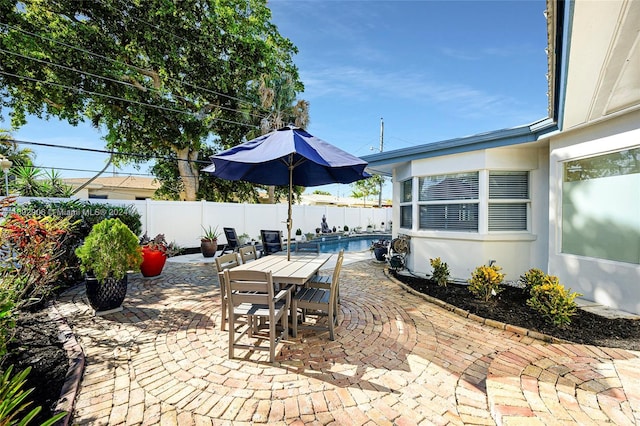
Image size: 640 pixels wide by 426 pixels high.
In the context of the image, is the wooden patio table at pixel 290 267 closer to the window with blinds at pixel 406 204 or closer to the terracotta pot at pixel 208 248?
the window with blinds at pixel 406 204

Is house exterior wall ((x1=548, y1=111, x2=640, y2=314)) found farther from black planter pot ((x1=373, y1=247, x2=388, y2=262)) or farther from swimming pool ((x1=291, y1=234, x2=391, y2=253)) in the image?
swimming pool ((x1=291, y1=234, x2=391, y2=253))

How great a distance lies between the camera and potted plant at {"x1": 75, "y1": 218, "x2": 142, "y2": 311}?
416cm

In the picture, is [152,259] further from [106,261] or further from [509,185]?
[509,185]

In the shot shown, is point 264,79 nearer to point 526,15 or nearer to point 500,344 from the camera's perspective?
point 526,15

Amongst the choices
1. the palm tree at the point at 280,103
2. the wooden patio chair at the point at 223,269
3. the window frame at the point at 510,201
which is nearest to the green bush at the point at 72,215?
the wooden patio chair at the point at 223,269

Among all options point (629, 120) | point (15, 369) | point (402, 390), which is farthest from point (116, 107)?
point (629, 120)

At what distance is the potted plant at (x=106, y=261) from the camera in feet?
13.7

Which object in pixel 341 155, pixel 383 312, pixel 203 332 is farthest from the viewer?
pixel 383 312

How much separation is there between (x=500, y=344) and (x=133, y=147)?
18.4 m

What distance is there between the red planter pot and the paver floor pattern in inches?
90.8

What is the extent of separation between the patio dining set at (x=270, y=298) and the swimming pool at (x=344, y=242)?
958 centimetres

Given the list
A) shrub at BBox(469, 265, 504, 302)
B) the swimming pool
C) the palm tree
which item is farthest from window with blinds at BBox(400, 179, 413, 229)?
the palm tree

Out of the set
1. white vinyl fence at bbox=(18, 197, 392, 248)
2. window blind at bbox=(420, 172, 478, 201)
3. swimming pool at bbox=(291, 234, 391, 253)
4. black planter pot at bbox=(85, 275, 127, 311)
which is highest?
window blind at bbox=(420, 172, 478, 201)

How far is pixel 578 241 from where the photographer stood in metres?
4.87
